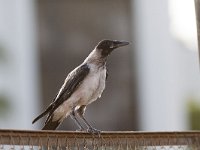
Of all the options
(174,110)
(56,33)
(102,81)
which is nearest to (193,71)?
(174,110)

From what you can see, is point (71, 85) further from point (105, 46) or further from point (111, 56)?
point (111, 56)

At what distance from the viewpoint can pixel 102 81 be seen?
22.7 ft

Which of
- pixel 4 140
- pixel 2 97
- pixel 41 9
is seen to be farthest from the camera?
pixel 41 9

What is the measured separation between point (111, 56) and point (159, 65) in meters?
1.07

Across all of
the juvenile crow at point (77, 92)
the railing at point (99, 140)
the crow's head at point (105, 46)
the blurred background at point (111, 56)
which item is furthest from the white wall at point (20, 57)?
the railing at point (99, 140)

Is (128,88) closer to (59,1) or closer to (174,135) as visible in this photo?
(59,1)

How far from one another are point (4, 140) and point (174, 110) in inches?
522

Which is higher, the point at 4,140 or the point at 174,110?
the point at 4,140

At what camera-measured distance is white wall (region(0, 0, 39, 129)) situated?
18.4 m

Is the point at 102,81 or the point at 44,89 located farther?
the point at 44,89

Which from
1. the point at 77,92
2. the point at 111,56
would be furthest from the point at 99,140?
the point at 111,56

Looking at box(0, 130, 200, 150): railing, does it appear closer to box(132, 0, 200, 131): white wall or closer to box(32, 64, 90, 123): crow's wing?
box(32, 64, 90, 123): crow's wing

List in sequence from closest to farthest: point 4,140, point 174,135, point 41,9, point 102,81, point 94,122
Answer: point 4,140 → point 174,135 → point 102,81 → point 94,122 → point 41,9

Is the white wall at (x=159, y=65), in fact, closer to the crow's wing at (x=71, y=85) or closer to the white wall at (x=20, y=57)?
the white wall at (x=20, y=57)
